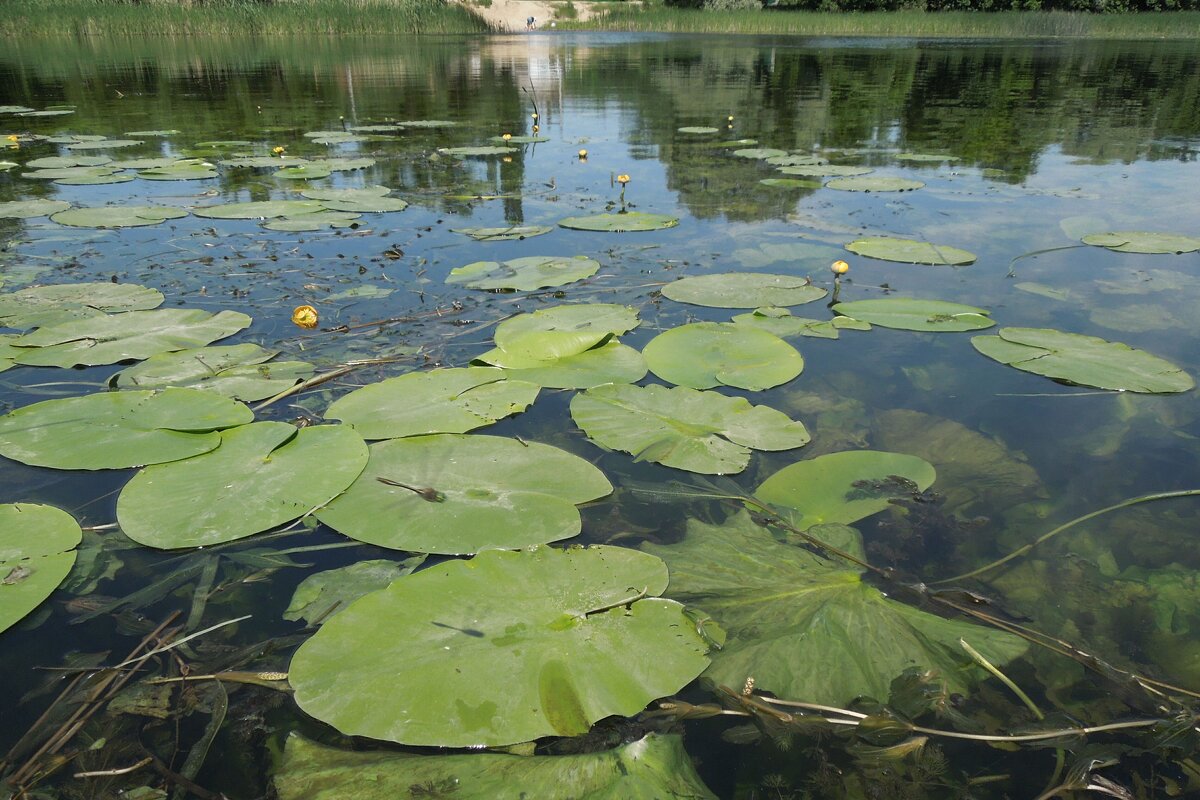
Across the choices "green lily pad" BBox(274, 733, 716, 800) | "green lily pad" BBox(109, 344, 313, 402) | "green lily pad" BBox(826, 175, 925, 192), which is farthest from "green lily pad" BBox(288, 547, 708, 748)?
"green lily pad" BBox(826, 175, 925, 192)

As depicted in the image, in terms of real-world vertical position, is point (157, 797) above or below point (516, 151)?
below

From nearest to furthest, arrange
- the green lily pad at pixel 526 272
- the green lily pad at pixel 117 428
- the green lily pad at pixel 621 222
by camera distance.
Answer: the green lily pad at pixel 117 428 → the green lily pad at pixel 526 272 → the green lily pad at pixel 621 222

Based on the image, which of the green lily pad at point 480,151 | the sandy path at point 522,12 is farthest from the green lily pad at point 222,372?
the sandy path at point 522,12

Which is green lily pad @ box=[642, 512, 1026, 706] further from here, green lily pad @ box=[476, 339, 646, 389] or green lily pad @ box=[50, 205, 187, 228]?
green lily pad @ box=[50, 205, 187, 228]

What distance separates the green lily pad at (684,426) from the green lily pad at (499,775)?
0.79 metres

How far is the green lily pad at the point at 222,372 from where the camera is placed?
2.08 m

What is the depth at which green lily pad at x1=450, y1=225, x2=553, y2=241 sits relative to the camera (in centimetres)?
374

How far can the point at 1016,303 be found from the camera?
9.12ft

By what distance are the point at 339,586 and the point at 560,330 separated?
130 centimetres

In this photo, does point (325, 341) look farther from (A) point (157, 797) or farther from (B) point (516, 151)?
(B) point (516, 151)

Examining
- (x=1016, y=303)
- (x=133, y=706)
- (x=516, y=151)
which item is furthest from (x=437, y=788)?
(x=516, y=151)

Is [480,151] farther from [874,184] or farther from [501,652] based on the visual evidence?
[501,652]

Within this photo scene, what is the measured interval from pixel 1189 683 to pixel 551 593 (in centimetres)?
109

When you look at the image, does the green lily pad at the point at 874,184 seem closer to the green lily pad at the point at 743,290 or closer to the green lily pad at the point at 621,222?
the green lily pad at the point at 621,222
